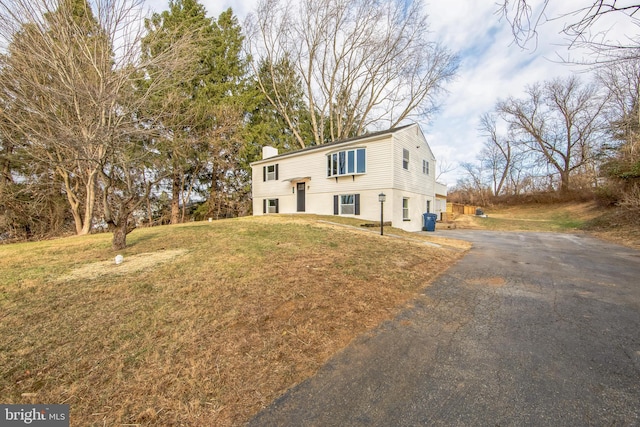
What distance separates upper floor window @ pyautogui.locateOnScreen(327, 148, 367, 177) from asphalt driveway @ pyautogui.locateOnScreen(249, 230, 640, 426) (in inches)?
399

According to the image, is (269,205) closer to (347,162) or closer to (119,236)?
(347,162)

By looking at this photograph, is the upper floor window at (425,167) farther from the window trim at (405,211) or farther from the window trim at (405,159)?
the window trim at (405,211)

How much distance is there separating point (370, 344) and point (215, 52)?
23.4 m

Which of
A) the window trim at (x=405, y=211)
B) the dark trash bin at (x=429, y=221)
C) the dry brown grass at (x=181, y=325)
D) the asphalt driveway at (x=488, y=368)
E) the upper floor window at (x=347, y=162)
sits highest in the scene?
the upper floor window at (x=347, y=162)

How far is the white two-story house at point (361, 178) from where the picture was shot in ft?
42.1

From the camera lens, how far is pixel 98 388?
1.85 m

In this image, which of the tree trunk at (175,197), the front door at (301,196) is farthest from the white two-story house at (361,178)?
the tree trunk at (175,197)

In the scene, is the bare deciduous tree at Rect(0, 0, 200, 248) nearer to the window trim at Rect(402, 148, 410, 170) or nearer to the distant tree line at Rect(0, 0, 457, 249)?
the distant tree line at Rect(0, 0, 457, 249)

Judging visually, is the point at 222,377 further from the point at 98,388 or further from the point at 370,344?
the point at 370,344

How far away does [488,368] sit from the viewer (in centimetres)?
211

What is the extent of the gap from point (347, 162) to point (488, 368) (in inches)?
486

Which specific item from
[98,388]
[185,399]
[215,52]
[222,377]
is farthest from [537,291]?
[215,52]

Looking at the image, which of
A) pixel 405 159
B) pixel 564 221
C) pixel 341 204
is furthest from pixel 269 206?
pixel 564 221

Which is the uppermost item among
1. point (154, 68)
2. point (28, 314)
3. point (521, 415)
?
point (154, 68)
